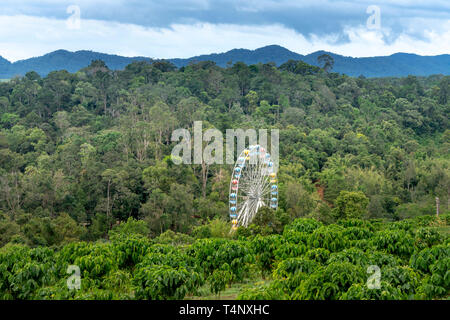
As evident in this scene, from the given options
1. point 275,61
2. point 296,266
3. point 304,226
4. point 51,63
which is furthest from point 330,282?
point 275,61

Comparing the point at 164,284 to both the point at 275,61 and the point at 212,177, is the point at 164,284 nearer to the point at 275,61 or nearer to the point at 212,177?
the point at 212,177

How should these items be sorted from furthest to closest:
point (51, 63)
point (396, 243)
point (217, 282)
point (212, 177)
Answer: point (51, 63) < point (212, 177) < point (396, 243) < point (217, 282)

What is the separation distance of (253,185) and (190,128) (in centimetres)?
1710

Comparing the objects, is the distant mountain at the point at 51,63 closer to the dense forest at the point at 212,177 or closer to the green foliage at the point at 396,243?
the dense forest at the point at 212,177

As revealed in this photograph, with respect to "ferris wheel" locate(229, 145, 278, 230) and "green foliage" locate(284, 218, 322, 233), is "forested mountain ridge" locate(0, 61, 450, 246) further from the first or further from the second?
"green foliage" locate(284, 218, 322, 233)

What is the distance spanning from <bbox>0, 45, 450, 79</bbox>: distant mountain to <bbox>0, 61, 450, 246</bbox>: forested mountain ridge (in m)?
40.7

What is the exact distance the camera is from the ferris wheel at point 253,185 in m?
25.1

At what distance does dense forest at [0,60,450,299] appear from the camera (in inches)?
450

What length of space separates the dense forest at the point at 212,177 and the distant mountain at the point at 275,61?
136ft

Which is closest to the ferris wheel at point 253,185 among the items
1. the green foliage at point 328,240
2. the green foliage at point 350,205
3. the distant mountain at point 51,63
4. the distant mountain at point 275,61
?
the green foliage at point 350,205

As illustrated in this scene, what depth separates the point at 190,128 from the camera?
136 ft

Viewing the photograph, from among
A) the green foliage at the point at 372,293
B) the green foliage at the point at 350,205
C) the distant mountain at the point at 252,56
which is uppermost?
the distant mountain at the point at 252,56

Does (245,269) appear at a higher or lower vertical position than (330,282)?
lower

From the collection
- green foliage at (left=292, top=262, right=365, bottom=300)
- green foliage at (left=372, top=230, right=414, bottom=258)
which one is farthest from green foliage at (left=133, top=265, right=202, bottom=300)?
green foliage at (left=372, top=230, right=414, bottom=258)
